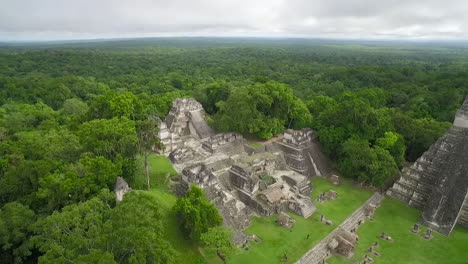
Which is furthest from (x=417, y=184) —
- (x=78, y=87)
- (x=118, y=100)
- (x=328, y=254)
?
(x=78, y=87)

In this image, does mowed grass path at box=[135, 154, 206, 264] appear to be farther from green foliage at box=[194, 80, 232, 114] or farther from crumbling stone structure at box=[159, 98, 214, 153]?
green foliage at box=[194, 80, 232, 114]

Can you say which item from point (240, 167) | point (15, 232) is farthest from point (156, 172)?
point (15, 232)

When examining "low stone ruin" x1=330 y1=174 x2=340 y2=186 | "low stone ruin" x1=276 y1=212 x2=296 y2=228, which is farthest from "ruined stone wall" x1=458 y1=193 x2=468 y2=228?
"low stone ruin" x1=276 y1=212 x2=296 y2=228

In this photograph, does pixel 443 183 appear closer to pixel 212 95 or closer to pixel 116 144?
pixel 116 144

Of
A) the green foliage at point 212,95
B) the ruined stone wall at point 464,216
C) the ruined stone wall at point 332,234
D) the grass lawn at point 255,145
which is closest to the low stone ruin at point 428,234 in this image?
the ruined stone wall at point 464,216

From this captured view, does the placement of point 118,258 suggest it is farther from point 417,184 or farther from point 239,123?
point 417,184

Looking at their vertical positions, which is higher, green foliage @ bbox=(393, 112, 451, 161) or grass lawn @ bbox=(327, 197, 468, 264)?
green foliage @ bbox=(393, 112, 451, 161)

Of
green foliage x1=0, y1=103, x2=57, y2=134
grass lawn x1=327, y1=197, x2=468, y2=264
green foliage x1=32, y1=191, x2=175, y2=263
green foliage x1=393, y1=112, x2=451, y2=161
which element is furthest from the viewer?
green foliage x1=0, y1=103, x2=57, y2=134
